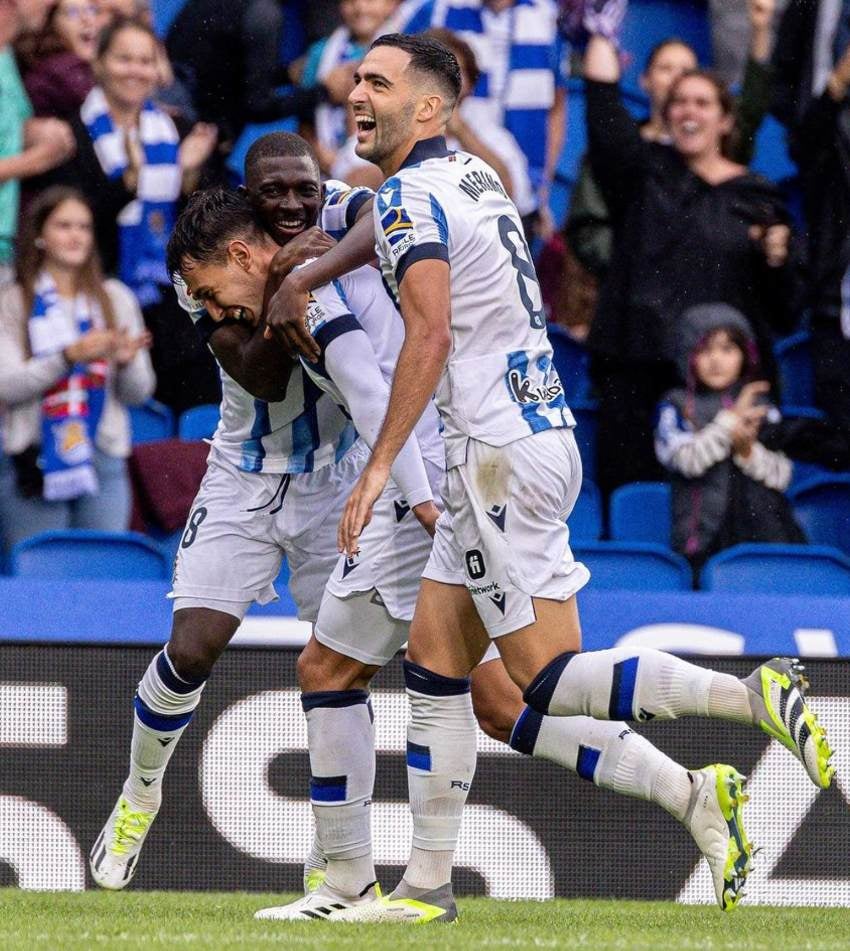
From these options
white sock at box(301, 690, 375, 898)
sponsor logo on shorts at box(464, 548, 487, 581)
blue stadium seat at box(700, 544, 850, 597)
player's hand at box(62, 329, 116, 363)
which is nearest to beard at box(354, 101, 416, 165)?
sponsor logo on shorts at box(464, 548, 487, 581)

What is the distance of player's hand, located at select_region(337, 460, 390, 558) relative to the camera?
3480 mm

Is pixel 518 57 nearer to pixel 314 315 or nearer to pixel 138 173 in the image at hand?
pixel 138 173

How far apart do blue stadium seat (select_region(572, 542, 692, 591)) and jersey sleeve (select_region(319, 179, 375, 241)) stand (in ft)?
8.36

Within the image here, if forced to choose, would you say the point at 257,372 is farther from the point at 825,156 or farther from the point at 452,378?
the point at 825,156

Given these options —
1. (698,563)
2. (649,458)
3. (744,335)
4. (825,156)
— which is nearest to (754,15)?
(825,156)

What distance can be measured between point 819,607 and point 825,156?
2851 mm

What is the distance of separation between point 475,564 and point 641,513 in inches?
147

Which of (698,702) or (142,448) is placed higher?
(698,702)

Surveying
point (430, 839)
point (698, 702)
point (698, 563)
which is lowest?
point (698, 563)

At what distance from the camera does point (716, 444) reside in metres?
6.91

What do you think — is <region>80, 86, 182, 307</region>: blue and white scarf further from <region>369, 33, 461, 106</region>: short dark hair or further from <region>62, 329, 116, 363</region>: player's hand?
<region>369, 33, 461, 106</region>: short dark hair

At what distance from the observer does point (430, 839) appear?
12.7 ft

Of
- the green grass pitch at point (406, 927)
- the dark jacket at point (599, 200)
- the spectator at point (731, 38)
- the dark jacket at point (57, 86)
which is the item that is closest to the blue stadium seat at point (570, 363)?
the dark jacket at point (599, 200)

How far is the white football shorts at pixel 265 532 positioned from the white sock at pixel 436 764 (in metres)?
0.80
